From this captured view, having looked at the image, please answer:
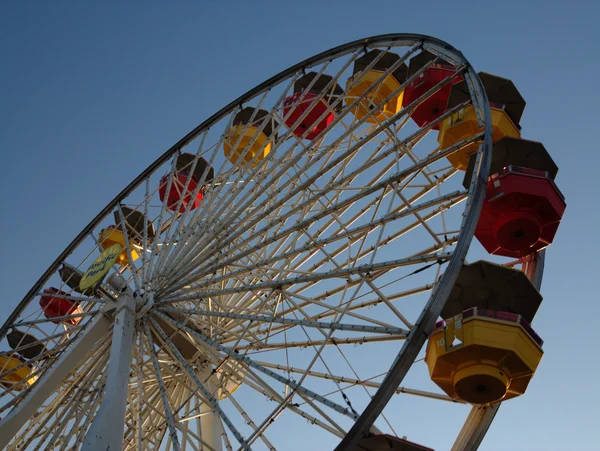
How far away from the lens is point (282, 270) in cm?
1256

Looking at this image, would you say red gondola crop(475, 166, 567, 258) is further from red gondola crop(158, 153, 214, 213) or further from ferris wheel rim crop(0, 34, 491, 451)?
red gondola crop(158, 153, 214, 213)

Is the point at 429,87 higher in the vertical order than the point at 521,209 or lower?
higher

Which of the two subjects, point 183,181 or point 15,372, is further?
point 183,181

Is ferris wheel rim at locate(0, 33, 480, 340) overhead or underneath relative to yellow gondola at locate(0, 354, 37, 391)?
overhead

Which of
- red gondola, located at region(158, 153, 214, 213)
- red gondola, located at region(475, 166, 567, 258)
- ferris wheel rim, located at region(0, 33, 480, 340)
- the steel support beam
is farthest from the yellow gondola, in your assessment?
red gondola, located at region(475, 166, 567, 258)

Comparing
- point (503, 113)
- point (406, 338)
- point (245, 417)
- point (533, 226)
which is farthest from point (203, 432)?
point (503, 113)

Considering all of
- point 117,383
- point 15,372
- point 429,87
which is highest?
point 429,87

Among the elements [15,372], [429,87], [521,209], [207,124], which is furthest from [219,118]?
[15,372]

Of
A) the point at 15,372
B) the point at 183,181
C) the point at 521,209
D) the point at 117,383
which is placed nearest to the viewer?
the point at 117,383

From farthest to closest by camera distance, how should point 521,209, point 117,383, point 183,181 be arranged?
point 183,181, point 521,209, point 117,383

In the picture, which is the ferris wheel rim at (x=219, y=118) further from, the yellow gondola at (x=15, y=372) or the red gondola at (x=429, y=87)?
the yellow gondola at (x=15, y=372)

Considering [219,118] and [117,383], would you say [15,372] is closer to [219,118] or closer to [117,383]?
[219,118]

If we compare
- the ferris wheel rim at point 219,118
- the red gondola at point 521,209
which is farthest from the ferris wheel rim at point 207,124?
the red gondola at point 521,209

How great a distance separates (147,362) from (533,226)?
6.82m
